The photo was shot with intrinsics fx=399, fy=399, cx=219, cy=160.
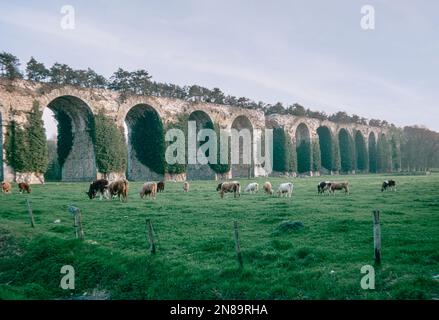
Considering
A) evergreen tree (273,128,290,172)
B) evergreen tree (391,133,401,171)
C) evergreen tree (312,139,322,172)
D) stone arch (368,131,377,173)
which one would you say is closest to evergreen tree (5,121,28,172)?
evergreen tree (273,128,290,172)

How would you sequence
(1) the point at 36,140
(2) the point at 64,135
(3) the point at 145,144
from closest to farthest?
(1) the point at 36,140
(2) the point at 64,135
(3) the point at 145,144

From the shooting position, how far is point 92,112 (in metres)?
38.2

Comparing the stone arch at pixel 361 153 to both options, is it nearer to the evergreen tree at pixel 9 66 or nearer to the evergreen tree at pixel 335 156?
the evergreen tree at pixel 335 156

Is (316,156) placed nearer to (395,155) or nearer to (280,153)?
(280,153)

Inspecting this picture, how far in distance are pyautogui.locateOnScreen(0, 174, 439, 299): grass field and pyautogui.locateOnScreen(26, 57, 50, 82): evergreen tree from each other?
2239cm

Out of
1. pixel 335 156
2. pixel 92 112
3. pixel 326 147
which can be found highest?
pixel 92 112

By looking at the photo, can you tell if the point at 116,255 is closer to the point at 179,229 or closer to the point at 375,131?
the point at 179,229

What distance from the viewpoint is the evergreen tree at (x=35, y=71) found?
114 ft

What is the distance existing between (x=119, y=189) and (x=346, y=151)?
6406cm

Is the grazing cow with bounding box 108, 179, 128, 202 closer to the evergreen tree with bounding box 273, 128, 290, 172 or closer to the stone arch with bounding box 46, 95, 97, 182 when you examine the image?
the stone arch with bounding box 46, 95, 97, 182

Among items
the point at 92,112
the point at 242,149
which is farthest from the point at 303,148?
the point at 92,112

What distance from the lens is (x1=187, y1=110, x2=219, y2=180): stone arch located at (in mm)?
49938
